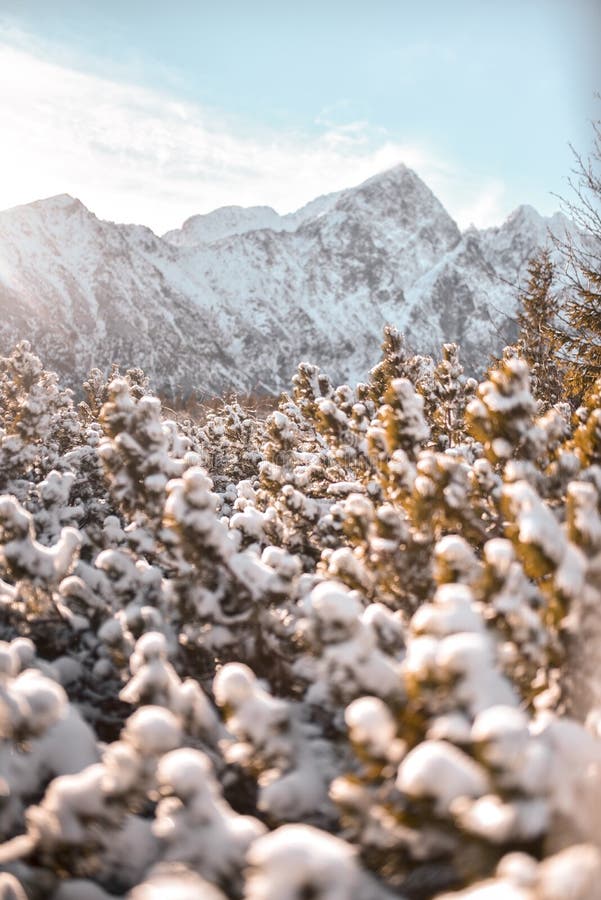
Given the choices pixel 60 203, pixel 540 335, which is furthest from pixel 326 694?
pixel 60 203

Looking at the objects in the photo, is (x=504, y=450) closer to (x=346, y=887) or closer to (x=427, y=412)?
(x=346, y=887)

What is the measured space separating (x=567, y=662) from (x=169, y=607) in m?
2.56

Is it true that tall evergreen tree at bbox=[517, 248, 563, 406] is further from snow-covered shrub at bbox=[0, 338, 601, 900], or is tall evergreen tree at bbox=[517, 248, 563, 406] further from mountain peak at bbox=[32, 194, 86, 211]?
mountain peak at bbox=[32, 194, 86, 211]

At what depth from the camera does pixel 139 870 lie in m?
1.83

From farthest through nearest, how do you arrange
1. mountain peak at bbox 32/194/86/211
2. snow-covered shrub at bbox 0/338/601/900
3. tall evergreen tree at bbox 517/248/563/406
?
mountain peak at bbox 32/194/86/211 → tall evergreen tree at bbox 517/248/563/406 → snow-covered shrub at bbox 0/338/601/900

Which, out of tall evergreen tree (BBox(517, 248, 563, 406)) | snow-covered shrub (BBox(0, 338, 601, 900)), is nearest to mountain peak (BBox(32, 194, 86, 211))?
tall evergreen tree (BBox(517, 248, 563, 406))

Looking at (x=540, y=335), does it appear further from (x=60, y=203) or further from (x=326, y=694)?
(x=60, y=203)

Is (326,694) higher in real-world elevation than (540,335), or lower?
lower

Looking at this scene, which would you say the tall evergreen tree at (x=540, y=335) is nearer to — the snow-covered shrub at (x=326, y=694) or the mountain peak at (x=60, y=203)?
the snow-covered shrub at (x=326, y=694)

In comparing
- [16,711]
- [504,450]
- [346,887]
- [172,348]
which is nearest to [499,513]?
[504,450]

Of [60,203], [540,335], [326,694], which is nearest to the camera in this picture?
[326,694]

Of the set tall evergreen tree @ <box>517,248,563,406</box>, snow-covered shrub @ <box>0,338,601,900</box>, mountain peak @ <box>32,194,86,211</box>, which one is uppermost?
mountain peak @ <box>32,194,86,211</box>

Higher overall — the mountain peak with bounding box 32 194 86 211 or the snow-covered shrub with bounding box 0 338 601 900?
the mountain peak with bounding box 32 194 86 211

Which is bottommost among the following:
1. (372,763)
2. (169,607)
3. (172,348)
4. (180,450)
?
(372,763)
